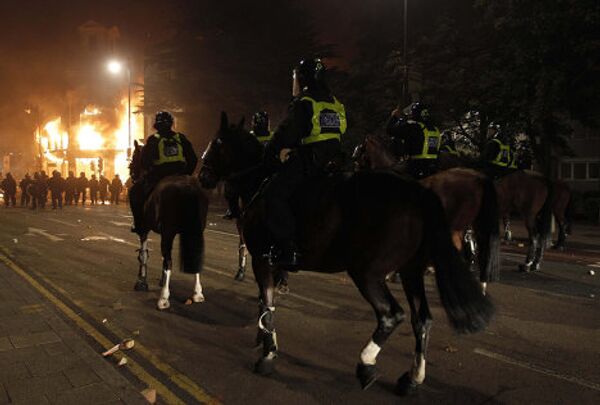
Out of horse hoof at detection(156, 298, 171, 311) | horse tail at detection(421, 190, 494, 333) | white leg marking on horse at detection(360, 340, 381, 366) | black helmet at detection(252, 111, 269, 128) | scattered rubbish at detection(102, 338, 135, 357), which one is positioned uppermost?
black helmet at detection(252, 111, 269, 128)

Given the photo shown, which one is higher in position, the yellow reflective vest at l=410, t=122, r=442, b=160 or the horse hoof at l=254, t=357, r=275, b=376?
the yellow reflective vest at l=410, t=122, r=442, b=160

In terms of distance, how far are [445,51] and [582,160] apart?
15.5 meters

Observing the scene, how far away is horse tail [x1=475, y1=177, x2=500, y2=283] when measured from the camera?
658 centimetres

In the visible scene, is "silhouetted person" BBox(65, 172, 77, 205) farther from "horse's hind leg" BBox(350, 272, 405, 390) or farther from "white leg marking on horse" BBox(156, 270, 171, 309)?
"horse's hind leg" BBox(350, 272, 405, 390)

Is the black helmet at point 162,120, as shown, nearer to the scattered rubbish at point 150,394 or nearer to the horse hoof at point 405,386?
the scattered rubbish at point 150,394

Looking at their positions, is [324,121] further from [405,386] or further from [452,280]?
[405,386]

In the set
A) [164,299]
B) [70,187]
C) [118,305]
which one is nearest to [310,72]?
[164,299]

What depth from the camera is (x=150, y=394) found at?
4.48 meters

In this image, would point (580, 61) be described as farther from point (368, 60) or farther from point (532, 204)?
point (368, 60)

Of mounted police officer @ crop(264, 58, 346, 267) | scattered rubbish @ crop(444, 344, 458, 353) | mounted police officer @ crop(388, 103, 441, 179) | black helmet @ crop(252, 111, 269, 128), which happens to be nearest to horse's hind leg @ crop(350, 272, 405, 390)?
mounted police officer @ crop(264, 58, 346, 267)

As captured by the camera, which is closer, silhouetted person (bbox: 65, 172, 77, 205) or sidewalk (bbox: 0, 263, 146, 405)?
sidewalk (bbox: 0, 263, 146, 405)

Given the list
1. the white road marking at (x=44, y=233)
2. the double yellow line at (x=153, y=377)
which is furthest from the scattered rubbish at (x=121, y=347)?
the white road marking at (x=44, y=233)

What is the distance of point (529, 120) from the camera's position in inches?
862

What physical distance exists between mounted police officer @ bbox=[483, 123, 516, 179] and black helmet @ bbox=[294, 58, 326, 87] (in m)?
6.75
